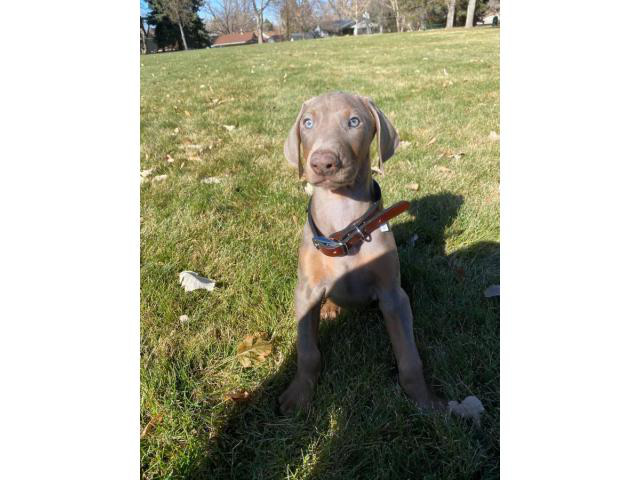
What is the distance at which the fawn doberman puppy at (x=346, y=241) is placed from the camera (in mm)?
2217

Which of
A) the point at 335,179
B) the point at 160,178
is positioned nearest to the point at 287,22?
the point at 160,178

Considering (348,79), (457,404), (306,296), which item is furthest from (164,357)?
(348,79)

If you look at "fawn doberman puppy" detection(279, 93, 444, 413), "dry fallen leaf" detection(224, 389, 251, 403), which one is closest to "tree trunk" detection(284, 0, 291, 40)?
"fawn doberman puppy" detection(279, 93, 444, 413)

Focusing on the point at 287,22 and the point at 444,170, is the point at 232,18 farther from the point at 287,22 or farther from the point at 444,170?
the point at 444,170

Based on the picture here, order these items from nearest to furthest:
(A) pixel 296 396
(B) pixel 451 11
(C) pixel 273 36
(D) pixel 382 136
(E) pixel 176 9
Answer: (A) pixel 296 396 → (D) pixel 382 136 → (E) pixel 176 9 → (B) pixel 451 11 → (C) pixel 273 36

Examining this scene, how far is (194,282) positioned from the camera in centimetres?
307

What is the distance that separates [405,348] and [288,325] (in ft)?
2.57

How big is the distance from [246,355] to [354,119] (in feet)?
4.67

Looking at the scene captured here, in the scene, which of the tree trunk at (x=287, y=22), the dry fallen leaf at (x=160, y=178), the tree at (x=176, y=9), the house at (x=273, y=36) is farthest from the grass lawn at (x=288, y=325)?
the house at (x=273, y=36)

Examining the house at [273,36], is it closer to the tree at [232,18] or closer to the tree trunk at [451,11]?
the tree at [232,18]

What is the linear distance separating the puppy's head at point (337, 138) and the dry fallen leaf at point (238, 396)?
112 cm

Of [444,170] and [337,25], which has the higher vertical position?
[444,170]

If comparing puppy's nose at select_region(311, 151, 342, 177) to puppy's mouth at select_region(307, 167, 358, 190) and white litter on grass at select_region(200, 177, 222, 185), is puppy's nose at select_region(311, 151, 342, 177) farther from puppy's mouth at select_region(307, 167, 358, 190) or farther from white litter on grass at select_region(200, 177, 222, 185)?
white litter on grass at select_region(200, 177, 222, 185)

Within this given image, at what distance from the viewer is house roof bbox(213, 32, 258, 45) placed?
72.8m
